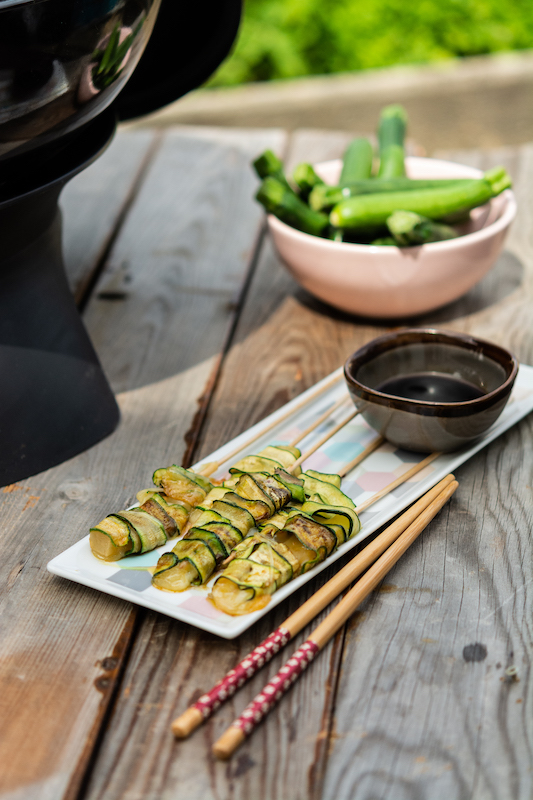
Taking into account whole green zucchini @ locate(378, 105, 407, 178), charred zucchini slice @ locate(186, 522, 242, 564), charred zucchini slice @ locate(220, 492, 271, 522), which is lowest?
charred zucchini slice @ locate(220, 492, 271, 522)

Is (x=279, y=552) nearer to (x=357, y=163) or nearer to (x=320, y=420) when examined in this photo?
(x=320, y=420)

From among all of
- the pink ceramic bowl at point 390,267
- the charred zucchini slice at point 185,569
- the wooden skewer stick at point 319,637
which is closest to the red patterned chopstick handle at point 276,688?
the wooden skewer stick at point 319,637

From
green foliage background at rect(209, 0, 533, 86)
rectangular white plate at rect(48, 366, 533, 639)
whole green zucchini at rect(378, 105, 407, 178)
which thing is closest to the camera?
rectangular white plate at rect(48, 366, 533, 639)

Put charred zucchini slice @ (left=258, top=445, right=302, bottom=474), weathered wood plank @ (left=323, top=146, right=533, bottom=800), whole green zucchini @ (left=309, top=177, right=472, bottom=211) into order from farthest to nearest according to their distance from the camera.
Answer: whole green zucchini @ (left=309, top=177, right=472, bottom=211) → charred zucchini slice @ (left=258, top=445, right=302, bottom=474) → weathered wood plank @ (left=323, top=146, right=533, bottom=800)

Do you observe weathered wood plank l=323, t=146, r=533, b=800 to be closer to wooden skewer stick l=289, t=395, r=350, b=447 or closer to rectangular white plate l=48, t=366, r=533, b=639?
rectangular white plate l=48, t=366, r=533, b=639

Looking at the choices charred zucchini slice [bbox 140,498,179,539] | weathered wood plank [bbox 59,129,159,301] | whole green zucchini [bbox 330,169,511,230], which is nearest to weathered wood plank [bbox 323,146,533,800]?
charred zucchini slice [bbox 140,498,179,539]

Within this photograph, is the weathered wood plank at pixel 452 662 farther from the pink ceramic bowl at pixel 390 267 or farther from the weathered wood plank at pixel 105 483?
the pink ceramic bowl at pixel 390 267

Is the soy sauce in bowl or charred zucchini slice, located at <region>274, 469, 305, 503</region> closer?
charred zucchini slice, located at <region>274, 469, 305, 503</region>

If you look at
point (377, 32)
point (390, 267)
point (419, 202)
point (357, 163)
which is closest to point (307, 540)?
point (390, 267)
